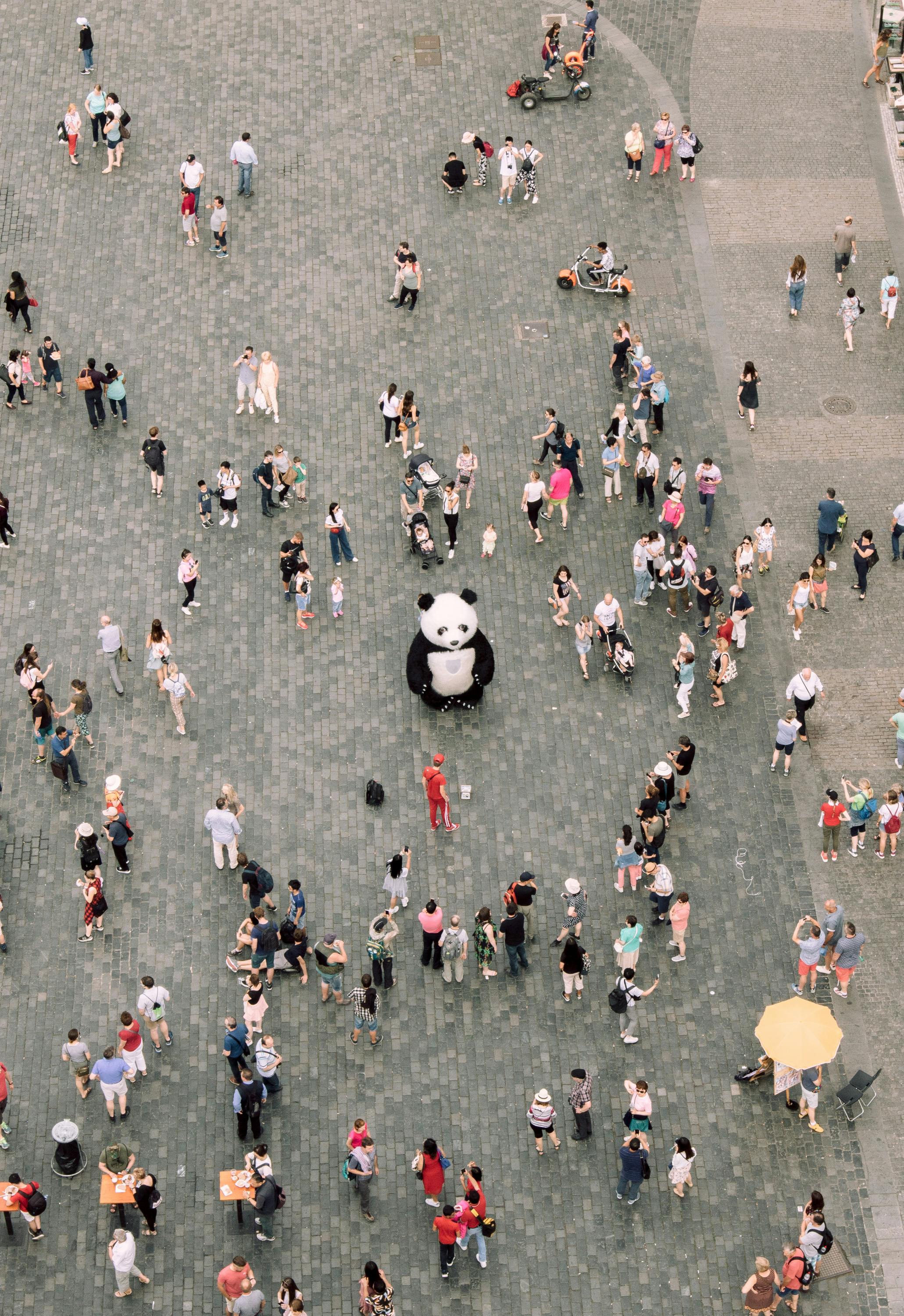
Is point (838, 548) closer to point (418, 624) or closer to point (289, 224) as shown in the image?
point (418, 624)

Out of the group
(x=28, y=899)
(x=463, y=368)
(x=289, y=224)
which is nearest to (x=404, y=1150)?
(x=28, y=899)

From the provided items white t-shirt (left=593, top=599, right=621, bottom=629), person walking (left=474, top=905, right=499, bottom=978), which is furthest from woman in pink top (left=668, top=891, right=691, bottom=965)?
white t-shirt (left=593, top=599, right=621, bottom=629)

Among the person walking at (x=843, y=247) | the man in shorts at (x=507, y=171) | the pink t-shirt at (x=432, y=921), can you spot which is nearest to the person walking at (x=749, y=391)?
the person walking at (x=843, y=247)

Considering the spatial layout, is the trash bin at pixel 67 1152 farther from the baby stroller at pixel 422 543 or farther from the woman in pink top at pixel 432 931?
the baby stroller at pixel 422 543

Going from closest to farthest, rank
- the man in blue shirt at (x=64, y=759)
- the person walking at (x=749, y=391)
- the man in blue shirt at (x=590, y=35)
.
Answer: the man in blue shirt at (x=64, y=759) < the person walking at (x=749, y=391) < the man in blue shirt at (x=590, y=35)

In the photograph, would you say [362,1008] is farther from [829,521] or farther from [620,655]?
[829,521]
